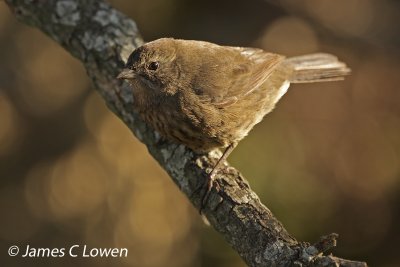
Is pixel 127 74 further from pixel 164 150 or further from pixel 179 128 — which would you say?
pixel 164 150

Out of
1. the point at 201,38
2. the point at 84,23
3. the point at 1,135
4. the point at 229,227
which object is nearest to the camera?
the point at 229,227

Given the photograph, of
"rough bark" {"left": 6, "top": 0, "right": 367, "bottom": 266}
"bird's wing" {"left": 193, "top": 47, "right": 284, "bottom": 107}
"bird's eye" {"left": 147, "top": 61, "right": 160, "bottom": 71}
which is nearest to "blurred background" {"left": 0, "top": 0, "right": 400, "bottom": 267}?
"bird's wing" {"left": 193, "top": 47, "right": 284, "bottom": 107}

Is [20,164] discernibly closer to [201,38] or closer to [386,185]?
[201,38]

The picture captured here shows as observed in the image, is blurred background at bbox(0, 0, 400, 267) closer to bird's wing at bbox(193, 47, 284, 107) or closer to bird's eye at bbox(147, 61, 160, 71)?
bird's wing at bbox(193, 47, 284, 107)

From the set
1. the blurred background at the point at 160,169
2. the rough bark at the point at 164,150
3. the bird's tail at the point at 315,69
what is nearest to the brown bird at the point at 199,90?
the rough bark at the point at 164,150

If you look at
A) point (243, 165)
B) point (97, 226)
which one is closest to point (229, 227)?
point (243, 165)

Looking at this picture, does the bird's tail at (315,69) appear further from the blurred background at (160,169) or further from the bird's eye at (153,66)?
the bird's eye at (153,66)
